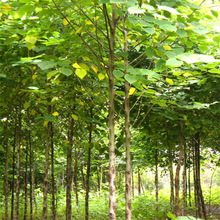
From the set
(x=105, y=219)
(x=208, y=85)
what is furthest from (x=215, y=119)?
(x=105, y=219)

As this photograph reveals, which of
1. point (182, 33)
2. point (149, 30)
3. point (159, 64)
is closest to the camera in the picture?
point (149, 30)

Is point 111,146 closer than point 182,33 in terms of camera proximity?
A: No

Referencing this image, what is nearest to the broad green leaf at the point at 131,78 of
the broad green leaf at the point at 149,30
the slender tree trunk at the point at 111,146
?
the broad green leaf at the point at 149,30

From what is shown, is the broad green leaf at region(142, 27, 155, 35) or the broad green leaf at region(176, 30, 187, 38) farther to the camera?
the broad green leaf at region(176, 30, 187, 38)

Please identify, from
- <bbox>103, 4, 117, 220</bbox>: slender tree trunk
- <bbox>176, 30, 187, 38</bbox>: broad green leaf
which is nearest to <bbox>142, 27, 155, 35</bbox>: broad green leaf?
<bbox>176, 30, 187, 38</bbox>: broad green leaf

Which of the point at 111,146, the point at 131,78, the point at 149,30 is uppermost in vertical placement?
the point at 149,30

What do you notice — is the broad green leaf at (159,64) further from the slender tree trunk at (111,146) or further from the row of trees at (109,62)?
the slender tree trunk at (111,146)

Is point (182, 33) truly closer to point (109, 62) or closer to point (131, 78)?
point (131, 78)

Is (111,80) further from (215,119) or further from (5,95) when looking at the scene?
(215,119)

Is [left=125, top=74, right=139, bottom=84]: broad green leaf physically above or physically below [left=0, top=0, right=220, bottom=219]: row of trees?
below

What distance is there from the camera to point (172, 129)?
4.68m

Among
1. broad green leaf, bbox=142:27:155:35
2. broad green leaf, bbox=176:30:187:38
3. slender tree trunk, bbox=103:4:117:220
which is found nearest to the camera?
→ broad green leaf, bbox=142:27:155:35

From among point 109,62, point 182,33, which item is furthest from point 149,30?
point 109,62

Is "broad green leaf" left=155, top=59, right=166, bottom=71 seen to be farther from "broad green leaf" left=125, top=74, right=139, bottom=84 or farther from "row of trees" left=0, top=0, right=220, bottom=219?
"broad green leaf" left=125, top=74, right=139, bottom=84
